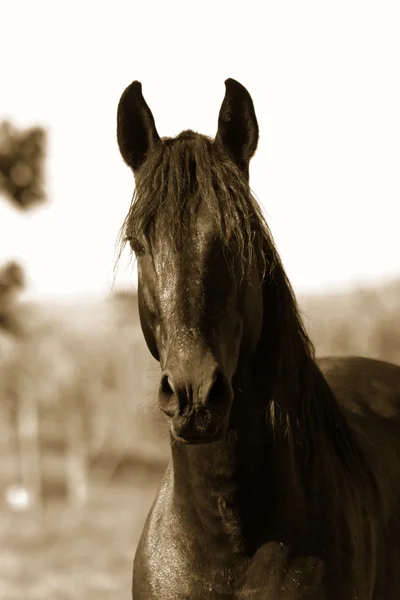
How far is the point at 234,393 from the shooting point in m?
2.70

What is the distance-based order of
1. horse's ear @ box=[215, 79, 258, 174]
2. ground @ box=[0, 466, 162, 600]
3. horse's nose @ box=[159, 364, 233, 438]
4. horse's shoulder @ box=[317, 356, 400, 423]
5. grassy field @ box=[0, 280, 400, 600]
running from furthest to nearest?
1. grassy field @ box=[0, 280, 400, 600]
2. ground @ box=[0, 466, 162, 600]
3. horse's shoulder @ box=[317, 356, 400, 423]
4. horse's ear @ box=[215, 79, 258, 174]
5. horse's nose @ box=[159, 364, 233, 438]

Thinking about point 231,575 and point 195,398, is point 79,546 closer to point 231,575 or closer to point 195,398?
point 231,575

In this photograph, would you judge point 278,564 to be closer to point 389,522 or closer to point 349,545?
point 349,545

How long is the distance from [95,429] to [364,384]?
12.2 metres

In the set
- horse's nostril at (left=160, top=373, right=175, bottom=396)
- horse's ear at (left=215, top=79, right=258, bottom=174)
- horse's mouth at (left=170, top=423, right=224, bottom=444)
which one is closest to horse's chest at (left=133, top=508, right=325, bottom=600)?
horse's mouth at (left=170, top=423, right=224, bottom=444)

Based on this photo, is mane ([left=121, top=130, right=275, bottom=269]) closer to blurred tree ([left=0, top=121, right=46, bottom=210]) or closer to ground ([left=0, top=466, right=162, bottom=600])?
blurred tree ([left=0, top=121, right=46, bottom=210])

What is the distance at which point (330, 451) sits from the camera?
301cm

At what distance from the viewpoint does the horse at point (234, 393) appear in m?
2.50

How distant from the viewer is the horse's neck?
271cm

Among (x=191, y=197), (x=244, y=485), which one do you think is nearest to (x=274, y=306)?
(x=191, y=197)

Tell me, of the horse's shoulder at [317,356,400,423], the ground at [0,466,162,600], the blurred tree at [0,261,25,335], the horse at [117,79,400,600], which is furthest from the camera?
the ground at [0,466,162,600]

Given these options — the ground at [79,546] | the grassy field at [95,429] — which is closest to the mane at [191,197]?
the ground at [79,546]

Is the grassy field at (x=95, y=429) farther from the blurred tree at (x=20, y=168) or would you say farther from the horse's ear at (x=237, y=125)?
the horse's ear at (x=237, y=125)

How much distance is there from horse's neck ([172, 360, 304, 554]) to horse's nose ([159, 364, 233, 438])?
1.31ft
